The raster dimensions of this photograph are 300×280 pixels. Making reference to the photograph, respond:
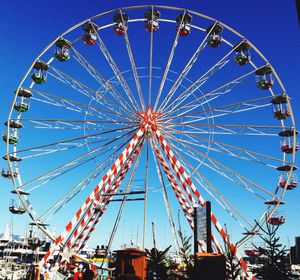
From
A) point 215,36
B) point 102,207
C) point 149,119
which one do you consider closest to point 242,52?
point 215,36

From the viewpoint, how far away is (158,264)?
220 inches

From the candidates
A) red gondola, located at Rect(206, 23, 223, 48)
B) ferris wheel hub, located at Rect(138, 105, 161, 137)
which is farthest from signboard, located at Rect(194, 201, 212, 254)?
red gondola, located at Rect(206, 23, 223, 48)

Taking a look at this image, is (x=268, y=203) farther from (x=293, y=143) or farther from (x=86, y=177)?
(x=86, y=177)

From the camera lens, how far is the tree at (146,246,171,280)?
5.53m

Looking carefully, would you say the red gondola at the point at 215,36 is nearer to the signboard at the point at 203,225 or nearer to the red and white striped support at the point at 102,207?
the red and white striped support at the point at 102,207

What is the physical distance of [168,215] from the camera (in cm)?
1570

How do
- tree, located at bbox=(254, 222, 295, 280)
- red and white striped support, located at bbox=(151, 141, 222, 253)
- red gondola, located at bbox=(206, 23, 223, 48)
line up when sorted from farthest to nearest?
1. red gondola, located at bbox=(206, 23, 223, 48)
2. red and white striped support, located at bbox=(151, 141, 222, 253)
3. tree, located at bbox=(254, 222, 295, 280)

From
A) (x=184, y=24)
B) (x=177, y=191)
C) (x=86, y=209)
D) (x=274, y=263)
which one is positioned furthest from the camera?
(x=184, y=24)

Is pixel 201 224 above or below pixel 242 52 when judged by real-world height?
below

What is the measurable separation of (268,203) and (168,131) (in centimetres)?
588

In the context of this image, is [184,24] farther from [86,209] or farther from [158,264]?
[158,264]

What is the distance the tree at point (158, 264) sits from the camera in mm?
5527

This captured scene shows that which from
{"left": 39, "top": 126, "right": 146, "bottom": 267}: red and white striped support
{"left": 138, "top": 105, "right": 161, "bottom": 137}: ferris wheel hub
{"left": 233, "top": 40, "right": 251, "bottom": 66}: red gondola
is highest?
{"left": 233, "top": 40, "right": 251, "bottom": 66}: red gondola

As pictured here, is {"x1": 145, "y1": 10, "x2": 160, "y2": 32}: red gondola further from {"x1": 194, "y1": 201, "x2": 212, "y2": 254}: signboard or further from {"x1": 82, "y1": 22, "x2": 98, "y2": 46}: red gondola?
{"x1": 194, "y1": 201, "x2": 212, "y2": 254}: signboard
